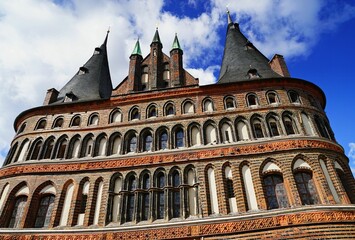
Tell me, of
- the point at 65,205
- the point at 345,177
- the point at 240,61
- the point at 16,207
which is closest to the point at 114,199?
the point at 65,205

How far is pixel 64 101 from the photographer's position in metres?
17.7

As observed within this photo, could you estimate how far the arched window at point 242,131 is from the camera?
13.9 metres

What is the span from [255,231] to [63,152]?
36.6ft

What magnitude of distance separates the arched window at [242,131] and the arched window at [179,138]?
118 inches

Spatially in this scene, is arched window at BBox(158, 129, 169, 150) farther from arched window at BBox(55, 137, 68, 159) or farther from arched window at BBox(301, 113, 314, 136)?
arched window at BBox(301, 113, 314, 136)

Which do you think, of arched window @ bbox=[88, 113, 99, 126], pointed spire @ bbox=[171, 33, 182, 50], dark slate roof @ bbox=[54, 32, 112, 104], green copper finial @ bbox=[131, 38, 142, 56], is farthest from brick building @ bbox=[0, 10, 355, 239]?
green copper finial @ bbox=[131, 38, 142, 56]

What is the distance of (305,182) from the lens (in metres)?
12.2

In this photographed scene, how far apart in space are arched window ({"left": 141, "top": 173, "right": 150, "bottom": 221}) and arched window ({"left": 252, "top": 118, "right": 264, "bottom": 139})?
6073mm

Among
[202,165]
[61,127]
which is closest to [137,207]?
[202,165]

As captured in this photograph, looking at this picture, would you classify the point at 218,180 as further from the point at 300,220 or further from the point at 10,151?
the point at 10,151

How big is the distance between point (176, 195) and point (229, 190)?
252 cm

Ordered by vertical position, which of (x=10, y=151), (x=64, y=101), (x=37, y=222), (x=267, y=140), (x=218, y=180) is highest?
(x=64, y=101)

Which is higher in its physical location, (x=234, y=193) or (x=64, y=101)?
(x=64, y=101)

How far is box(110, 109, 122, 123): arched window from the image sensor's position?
630 inches
